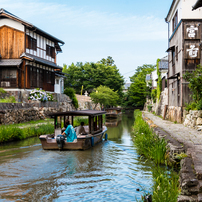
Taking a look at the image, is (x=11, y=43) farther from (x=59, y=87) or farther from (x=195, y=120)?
(x=195, y=120)

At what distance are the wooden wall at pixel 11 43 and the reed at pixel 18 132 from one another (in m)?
10.2

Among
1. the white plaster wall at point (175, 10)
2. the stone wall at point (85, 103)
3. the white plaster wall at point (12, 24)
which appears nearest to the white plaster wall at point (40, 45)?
the white plaster wall at point (12, 24)

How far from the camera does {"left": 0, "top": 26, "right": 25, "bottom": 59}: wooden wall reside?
24031mm

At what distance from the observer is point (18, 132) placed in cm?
1428

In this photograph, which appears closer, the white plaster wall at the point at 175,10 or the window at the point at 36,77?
the white plaster wall at the point at 175,10

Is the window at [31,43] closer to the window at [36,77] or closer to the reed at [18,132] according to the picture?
the window at [36,77]

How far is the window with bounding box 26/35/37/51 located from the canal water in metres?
15.3

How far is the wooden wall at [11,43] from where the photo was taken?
24031 millimetres

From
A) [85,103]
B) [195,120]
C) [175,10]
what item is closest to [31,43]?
[175,10]

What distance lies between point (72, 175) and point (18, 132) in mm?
7691

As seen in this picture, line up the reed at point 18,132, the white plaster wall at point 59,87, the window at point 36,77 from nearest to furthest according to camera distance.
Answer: the reed at point 18,132 < the window at point 36,77 < the white plaster wall at point 59,87

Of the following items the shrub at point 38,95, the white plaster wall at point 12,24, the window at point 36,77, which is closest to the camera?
the shrub at point 38,95

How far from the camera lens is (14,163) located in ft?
30.2

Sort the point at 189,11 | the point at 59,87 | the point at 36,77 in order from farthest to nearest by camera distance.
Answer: the point at 59,87
the point at 36,77
the point at 189,11
